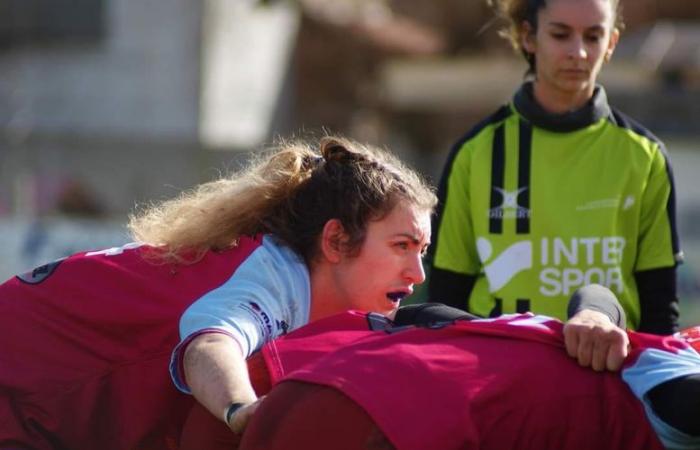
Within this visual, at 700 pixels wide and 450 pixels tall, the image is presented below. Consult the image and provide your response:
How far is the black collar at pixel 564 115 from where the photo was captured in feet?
13.1

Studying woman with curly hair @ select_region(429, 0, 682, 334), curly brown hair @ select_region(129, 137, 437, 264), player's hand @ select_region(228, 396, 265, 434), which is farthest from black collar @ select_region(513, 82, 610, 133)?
player's hand @ select_region(228, 396, 265, 434)

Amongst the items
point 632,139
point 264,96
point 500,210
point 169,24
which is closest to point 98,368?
point 500,210

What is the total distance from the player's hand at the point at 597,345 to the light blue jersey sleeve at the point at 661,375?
0.03 m

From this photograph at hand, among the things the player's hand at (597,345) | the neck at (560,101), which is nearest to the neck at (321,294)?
the player's hand at (597,345)

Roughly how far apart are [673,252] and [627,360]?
61.4 inches

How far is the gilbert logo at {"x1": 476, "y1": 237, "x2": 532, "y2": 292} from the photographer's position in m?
3.99

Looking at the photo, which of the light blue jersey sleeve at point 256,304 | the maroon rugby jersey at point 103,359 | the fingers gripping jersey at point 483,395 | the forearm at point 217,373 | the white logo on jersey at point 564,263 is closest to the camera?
the fingers gripping jersey at point 483,395

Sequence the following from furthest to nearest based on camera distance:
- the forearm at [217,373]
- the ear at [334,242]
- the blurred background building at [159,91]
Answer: the blurred background building at [159,91] → the ear at [334,242] → the forearm at [217,373]

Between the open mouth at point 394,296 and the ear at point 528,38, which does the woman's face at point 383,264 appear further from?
the ear at point 528,38

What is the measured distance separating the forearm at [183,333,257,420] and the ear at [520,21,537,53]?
69.9 inches

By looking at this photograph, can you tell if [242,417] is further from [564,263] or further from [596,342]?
[564,263]

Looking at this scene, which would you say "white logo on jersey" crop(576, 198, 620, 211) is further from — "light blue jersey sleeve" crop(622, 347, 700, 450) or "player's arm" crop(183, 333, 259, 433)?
"player's arm" crop(183, 333, 259, 433)

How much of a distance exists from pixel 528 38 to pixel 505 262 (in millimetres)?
691

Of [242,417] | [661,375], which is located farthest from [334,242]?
[661,375]
